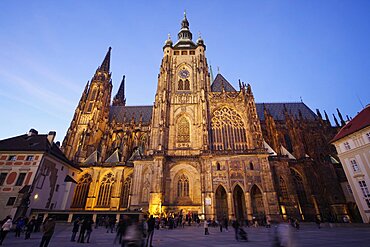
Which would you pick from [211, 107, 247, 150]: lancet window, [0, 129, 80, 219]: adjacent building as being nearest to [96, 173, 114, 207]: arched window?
[0, 129, 80, 219]: adjacent building

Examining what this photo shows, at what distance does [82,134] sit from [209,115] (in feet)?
78.2

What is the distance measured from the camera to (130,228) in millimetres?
4762

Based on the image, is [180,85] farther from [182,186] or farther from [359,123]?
[359,123]

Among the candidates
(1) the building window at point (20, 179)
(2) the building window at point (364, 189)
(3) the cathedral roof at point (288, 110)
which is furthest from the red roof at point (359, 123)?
(1) the building window at point (20, 179)

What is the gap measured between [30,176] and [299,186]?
3611cm

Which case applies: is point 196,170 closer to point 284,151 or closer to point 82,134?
point 284,151

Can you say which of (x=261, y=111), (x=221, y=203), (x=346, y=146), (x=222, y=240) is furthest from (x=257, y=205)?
(x=261, y=111)

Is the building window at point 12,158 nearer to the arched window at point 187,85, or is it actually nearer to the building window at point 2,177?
the building window at point 2,177

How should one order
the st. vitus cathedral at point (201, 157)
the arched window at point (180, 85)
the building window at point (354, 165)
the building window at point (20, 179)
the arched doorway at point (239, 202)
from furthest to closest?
the arched window at point (180, 85) → the arched doorway at point (239, 202) → the st. vitus cathedral at point (201, 157) → the building window at point (354, 165) → the building window at point (20, 179)

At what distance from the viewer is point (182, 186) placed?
27.3m

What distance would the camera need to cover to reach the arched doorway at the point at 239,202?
87.6 ft

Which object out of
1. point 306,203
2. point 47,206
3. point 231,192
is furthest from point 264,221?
point 47,206

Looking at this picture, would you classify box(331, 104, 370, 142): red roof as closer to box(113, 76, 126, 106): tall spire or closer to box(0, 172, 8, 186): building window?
box(0, 172, 8, 186): building window

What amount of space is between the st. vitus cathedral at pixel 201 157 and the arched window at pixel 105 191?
15 cm
